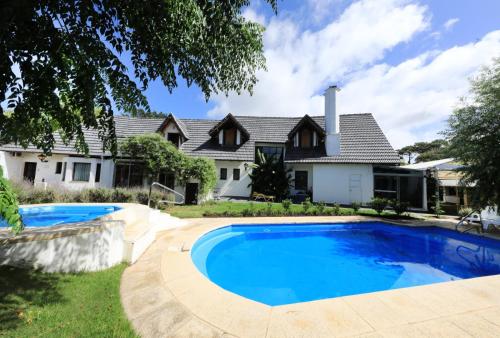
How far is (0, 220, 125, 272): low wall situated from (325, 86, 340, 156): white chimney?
1919 centimetres

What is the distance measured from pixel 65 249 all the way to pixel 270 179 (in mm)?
16594

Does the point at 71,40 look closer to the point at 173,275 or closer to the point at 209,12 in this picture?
the point at 209,12

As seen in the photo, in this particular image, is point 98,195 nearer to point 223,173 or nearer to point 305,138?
point 223,173

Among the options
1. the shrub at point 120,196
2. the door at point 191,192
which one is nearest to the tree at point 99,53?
the shrub at point 120,196

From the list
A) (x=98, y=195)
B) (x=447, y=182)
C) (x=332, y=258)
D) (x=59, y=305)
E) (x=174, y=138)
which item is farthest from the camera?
(x=174, y=138)

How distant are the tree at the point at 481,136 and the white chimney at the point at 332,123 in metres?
9.26

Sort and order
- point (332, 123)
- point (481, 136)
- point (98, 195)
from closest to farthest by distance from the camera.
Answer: point (481, 136) → point (98, 195) → point (332, 123)

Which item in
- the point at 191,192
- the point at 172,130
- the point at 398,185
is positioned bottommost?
the point at 191,192

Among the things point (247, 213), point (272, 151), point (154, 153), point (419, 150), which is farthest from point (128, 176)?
point (419, 150)

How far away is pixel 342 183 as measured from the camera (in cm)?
1942

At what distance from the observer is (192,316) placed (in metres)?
3.60

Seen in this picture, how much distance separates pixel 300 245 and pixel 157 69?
9380 mm

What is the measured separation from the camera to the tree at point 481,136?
10.4 metres

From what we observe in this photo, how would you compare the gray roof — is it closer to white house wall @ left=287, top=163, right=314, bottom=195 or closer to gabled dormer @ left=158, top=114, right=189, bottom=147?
white house wall @ left=287, top=163, right=314, bottom=195
